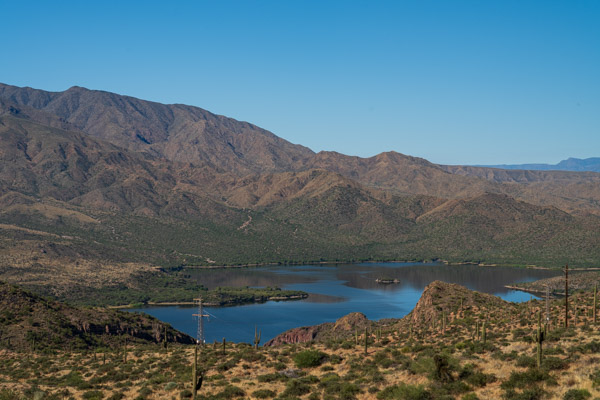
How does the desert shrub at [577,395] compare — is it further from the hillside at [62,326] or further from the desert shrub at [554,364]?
the hillside at [62,326]

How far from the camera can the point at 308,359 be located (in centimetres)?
4625

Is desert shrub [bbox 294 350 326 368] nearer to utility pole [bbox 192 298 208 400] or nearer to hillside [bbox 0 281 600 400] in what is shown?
hillside [bbox 0 281 600 400]

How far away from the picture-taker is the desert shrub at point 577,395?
96.1ft

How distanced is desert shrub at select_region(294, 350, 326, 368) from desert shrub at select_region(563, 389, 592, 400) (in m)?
19.7

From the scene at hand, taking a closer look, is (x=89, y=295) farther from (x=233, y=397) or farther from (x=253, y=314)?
(x=233, y=397)

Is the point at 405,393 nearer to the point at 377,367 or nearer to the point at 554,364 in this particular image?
the point at 554,364

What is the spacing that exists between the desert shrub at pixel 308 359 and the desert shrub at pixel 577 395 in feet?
64.7

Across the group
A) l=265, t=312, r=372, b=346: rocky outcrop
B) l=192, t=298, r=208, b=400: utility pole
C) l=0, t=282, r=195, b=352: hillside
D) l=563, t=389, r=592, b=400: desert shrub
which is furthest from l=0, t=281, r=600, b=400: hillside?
Answer: l=265, t=312, r=372, b=346: rocky outcrop

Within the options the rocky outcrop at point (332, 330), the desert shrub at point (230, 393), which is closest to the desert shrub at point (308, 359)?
the desert shrub at point (230, 393)

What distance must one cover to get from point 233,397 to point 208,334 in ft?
367

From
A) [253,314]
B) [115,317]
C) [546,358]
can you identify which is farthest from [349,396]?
[253,314]

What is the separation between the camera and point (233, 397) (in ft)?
128

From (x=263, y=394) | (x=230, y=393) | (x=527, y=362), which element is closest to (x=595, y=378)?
(x=527, y=362)

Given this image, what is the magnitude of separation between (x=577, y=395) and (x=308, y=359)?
20585mm
